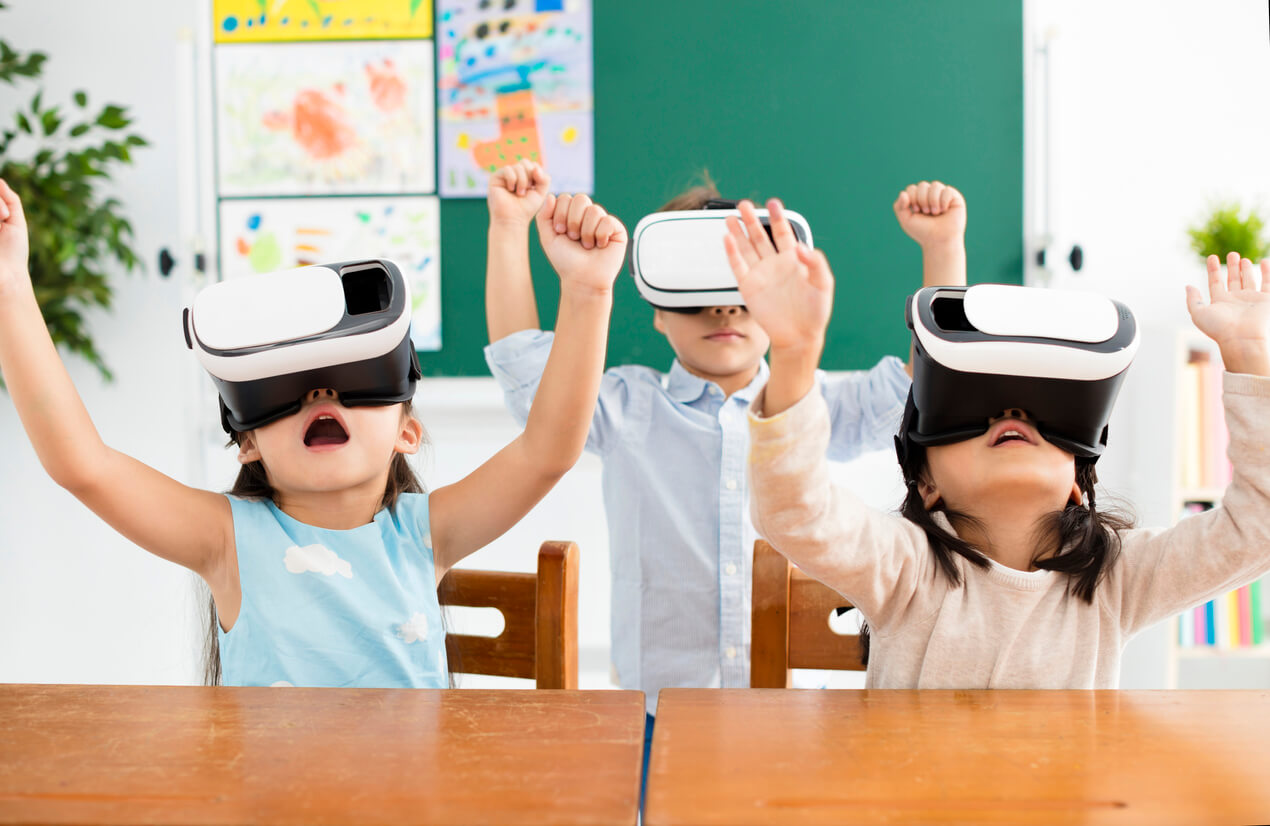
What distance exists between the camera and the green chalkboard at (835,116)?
2389 mm

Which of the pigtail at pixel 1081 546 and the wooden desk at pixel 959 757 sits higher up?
the pigtail at pixel 1081 546

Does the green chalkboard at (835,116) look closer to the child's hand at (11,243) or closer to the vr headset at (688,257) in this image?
the vr headset at (688,257)

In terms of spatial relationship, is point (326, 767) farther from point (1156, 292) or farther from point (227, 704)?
point (1156, 292)

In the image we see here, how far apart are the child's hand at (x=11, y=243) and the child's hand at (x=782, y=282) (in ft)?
2.24

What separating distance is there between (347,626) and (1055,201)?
2.08 metres

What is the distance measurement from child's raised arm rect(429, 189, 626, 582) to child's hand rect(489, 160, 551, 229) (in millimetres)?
210

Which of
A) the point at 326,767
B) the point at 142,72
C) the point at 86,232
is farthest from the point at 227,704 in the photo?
the point at 142,72

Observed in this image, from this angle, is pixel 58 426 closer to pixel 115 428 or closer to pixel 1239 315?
pixel 1239 315

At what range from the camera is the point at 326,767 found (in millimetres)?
610

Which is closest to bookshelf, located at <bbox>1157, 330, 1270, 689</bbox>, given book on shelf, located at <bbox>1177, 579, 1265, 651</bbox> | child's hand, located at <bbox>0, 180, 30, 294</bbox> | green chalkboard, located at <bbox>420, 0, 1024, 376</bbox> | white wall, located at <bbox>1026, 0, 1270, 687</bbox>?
book on shelf, located at <bbox>1177, 579, 1265, 651</bbox>

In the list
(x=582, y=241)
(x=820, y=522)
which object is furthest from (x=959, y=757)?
(x=582, y=241)

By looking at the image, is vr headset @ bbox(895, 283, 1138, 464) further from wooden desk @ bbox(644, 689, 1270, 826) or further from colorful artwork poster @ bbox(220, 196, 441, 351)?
colorful artwork poster @ bbox(220, 196, 441, 351)

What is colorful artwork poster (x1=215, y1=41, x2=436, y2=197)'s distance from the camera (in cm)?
246

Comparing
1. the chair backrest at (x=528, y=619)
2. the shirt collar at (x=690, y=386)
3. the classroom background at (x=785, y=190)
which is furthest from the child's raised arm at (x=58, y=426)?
the classroom background at (x=785, y=190)
